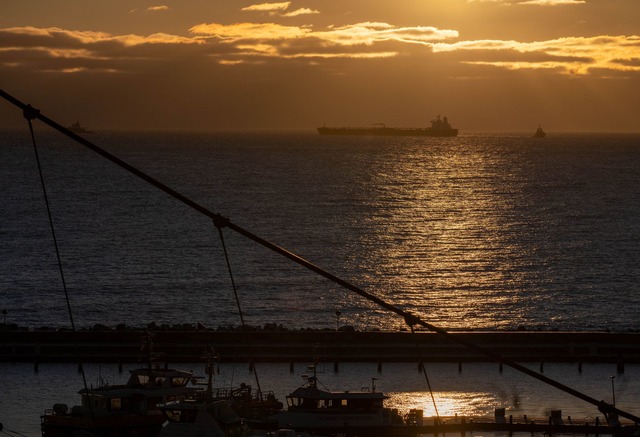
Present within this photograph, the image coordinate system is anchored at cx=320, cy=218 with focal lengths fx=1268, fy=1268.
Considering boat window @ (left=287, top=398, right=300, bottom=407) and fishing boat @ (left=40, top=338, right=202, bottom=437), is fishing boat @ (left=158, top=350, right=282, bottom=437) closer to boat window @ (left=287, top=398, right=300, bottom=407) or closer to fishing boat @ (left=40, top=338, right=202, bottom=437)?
fishing boat @ (left=40, top=338, right=202, bottom=437)

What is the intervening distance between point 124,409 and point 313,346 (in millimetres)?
21785

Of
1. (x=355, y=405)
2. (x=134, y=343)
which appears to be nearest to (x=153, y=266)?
(x=134, y=343)

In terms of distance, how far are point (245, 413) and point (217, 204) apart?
14694cm

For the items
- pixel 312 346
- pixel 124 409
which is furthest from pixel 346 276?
pixel 124 409

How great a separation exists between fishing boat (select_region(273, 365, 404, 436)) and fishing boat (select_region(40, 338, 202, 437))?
3.70 meters

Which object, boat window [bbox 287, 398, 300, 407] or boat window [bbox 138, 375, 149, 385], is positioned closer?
boat window [bbox 138, 375, 149, 385]

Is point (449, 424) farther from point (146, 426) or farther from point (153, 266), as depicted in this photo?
point (153, 266)

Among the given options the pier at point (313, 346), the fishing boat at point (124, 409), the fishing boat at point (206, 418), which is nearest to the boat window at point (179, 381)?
the fishing boat at point (124, 409)

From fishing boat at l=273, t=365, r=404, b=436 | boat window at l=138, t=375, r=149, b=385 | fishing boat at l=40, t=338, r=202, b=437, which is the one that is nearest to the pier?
fishing boat at l=273, t=365, r=404, b=436

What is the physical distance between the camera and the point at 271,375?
59438mm

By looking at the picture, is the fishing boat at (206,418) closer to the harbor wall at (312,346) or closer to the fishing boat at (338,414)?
the fishing boat at (338,414)

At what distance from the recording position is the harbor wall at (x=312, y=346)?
62.7 m

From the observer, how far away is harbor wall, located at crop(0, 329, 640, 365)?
62656 mm

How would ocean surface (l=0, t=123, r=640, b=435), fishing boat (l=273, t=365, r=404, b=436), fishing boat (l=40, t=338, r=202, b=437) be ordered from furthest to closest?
1. ocean surface (l=0, t=123, r=640, b=435)
2. fishing boat (l=273, t=365, r=404, b=436)
3. fishing boat (l=40, t=338, r=202, b=437)
